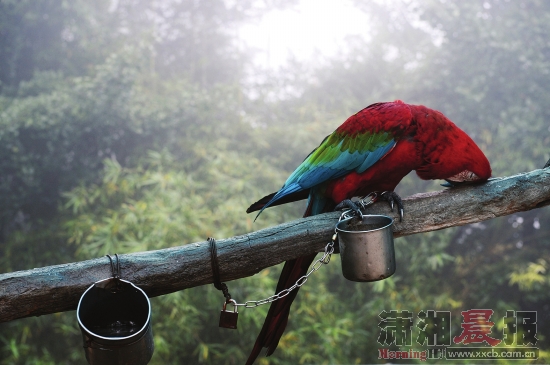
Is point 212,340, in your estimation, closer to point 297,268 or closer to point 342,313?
point 342,313

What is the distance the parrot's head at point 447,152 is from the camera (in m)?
1.31

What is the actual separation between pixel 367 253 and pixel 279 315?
0.34m

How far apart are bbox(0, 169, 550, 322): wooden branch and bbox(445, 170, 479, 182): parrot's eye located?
0.09 ft

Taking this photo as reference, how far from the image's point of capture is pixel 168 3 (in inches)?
204

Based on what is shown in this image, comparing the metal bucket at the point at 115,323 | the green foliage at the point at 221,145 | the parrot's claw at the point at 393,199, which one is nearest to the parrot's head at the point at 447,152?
the parrot's claw at the point at 393,199

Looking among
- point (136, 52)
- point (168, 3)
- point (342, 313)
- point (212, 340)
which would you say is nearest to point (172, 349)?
point (212, 340)

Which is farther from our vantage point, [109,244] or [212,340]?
[212,340]

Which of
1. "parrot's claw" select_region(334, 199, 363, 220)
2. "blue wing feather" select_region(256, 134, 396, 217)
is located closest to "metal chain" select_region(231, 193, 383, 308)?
"parrot's claw" select_region(334, 199, 363, 220)

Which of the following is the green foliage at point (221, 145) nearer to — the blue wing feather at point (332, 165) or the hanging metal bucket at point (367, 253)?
the blue wing feather at point (332, 165)

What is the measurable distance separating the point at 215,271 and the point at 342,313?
9.05 feet

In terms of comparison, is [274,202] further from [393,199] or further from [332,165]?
[393,199]

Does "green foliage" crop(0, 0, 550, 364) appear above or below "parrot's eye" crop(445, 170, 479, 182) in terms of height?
below

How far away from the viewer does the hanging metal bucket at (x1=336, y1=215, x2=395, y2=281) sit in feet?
3.46

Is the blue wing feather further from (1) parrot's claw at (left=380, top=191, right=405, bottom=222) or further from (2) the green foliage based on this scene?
(2) the green foliage
